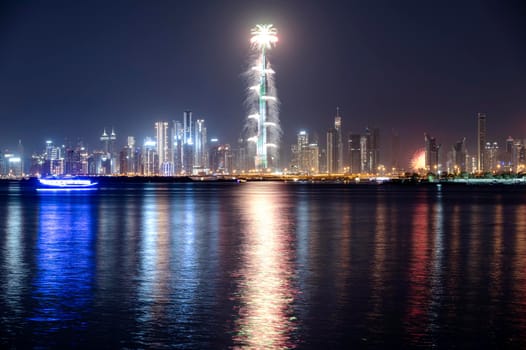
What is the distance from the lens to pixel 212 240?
98.4 ft

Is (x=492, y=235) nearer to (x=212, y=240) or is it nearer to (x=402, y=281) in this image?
(x=212, y=240)

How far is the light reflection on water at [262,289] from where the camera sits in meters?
12.5

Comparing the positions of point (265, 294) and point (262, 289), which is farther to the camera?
point (262, 289)

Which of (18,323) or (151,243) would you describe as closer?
(18,323)

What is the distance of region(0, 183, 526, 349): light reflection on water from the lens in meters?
12.5

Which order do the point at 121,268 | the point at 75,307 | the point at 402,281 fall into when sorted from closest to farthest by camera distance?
the point at 75,307 → the point at 402,281 → the point at 121,268

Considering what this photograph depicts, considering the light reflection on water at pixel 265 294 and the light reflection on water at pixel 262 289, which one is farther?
the light reflection on water at pixel 262 289

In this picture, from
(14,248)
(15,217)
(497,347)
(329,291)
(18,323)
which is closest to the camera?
(497,347)

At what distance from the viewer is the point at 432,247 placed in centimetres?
2725

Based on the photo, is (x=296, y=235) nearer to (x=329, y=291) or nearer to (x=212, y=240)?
(x=212, y=240)

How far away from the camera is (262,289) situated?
17.1 metres

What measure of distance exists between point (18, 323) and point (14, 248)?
14.1 m

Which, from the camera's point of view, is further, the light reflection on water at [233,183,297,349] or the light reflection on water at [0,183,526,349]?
the light reflection on water at [0,183,526,349]

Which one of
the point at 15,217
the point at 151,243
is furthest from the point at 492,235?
the point at 15,217
